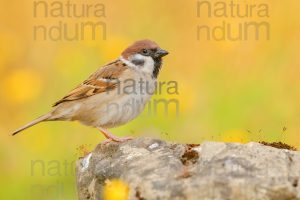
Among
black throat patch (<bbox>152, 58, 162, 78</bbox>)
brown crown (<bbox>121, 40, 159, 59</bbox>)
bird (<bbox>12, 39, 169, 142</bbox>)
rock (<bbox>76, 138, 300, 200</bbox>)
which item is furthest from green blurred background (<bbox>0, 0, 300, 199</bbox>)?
rock (<bbox>76, 138, 300, 200</bbox>)

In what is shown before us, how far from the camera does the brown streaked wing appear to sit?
7656 mm

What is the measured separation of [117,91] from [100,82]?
182 millimetres

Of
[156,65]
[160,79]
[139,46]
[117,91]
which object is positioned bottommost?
[160,79]

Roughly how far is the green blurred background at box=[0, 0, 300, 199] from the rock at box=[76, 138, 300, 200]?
1.82 m

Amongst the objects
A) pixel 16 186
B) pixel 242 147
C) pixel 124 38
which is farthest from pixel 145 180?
pixel 124 38

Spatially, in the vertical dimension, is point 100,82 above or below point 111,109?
above

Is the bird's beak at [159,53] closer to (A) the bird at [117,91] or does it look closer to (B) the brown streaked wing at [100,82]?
(A) the bird at [117,91]

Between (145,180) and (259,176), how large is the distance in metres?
0.63

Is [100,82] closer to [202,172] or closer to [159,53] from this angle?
[159,53]

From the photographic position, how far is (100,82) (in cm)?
770

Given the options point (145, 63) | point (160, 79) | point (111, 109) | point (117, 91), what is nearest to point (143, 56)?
point (145, 63)

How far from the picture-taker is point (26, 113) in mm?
9109

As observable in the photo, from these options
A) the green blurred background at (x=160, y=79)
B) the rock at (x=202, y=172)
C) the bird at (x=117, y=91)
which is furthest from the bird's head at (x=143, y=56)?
the rock at (x=202, y=172)

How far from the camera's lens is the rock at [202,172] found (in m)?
5.27
